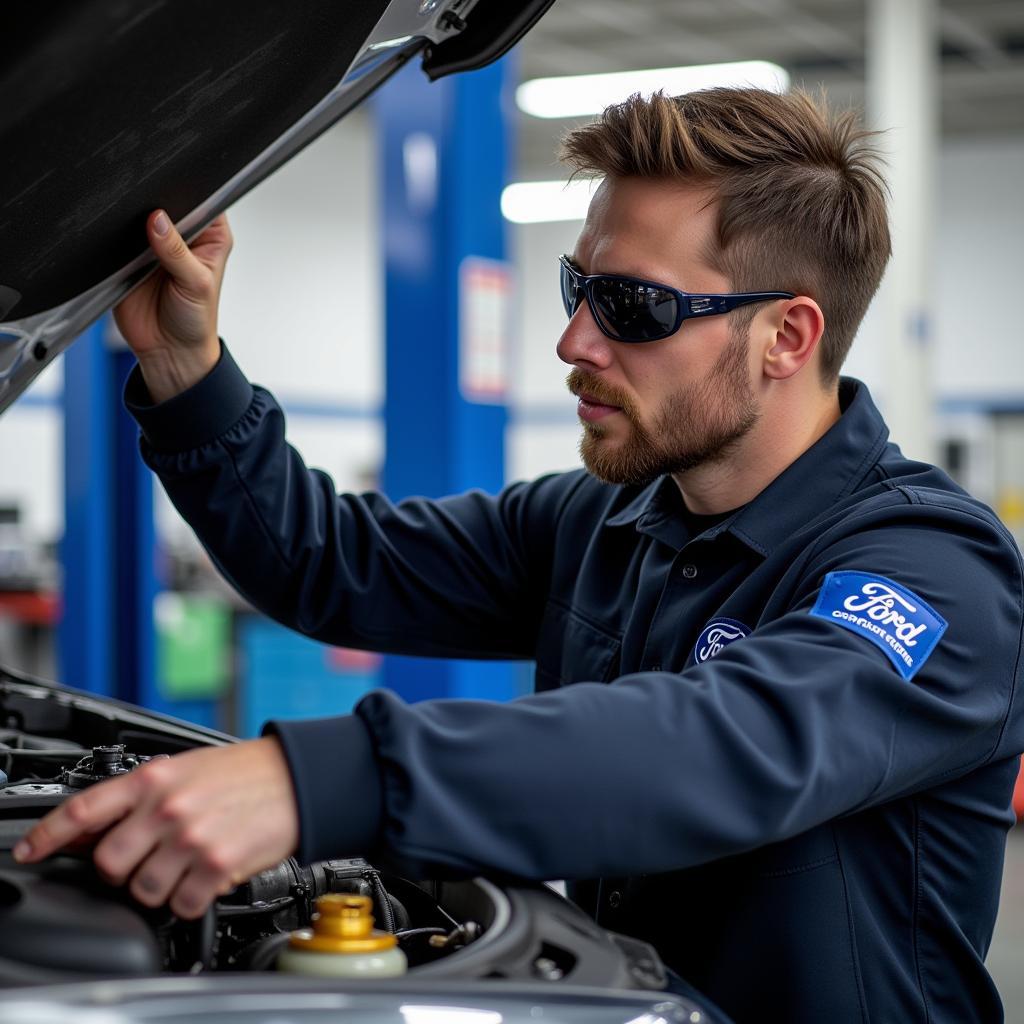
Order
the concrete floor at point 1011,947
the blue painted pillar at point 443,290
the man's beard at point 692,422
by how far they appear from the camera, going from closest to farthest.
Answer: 1. the man's beard at point 692,422
2. the blue painted pillar at point 443,290
3. the concrete floor at point 1011,947

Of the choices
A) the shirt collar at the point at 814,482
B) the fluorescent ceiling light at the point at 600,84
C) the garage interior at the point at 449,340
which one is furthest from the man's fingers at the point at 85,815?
the fluorescent ceiling light at the point at 600,84

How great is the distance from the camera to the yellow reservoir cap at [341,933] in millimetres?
926

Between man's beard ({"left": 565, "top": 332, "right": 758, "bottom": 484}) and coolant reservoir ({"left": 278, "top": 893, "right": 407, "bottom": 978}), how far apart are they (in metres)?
0.64

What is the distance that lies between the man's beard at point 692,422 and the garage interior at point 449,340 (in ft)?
1.54

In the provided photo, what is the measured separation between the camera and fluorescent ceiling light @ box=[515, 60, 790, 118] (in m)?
8.16

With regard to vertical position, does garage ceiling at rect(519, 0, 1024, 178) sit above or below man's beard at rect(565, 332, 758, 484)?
above

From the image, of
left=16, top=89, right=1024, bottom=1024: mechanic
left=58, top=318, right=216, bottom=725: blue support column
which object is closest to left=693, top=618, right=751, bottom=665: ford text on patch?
left=16, top=89, right=1024, bottom=1024: mechanic

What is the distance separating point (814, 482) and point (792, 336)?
0.17m

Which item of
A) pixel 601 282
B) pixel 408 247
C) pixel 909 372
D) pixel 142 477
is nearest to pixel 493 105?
pixel 408 247

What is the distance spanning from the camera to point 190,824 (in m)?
0.91

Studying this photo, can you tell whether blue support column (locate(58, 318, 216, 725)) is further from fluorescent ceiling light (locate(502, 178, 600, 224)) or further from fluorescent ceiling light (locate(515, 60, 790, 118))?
fluorescent ceiling light (locate(502, 178, 600, 224))

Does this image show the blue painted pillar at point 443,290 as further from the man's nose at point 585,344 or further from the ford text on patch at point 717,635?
the ford text on patch at point 717,635

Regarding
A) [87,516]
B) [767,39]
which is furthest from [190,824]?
[767,39]

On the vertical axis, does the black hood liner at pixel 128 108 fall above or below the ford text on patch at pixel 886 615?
above
